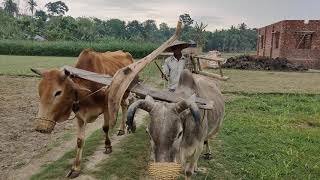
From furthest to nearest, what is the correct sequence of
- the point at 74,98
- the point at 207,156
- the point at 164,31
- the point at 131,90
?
the point at 164,31
the point at 207,156
the point at 74,98
the point at 131,90

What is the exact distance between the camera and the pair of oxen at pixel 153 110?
171 inches

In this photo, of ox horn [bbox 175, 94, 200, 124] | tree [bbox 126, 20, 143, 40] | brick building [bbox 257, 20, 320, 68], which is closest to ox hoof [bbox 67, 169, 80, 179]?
ox horn [bbox 175, 94, 200, 124]

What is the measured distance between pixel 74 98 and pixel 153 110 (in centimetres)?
235

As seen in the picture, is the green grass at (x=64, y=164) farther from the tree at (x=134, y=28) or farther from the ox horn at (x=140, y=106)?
the tree at (x=134, y=28)

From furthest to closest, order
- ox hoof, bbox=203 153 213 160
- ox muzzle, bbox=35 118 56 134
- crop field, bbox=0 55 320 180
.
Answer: ox hoof, bbox=203 153 213 160 < crop field, bbox=0 55 320 180 < ox muzzle, bbox=35 118 56 134

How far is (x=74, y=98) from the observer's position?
6438 millimetres

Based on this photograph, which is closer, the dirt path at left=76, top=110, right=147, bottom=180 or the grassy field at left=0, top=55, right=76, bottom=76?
the dirt path at left=76, top=110, right=147, bottom=180

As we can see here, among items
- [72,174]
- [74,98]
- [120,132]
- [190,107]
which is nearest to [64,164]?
[72,174]

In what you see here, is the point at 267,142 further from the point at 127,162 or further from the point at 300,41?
the point at 300,41

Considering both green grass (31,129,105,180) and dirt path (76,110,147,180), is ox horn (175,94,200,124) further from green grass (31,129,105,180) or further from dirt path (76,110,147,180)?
green grass (31,129,105,180)

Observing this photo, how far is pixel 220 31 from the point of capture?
8500cm

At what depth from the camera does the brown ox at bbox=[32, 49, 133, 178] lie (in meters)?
5.95

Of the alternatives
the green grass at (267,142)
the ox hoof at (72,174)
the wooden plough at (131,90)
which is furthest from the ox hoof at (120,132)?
the wooden plough at (131,90)

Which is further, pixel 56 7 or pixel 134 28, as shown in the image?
pixel 56 7
